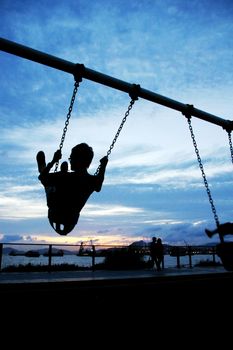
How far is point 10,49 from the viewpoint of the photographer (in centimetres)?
568

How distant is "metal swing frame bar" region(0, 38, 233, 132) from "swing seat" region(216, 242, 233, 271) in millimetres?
3057

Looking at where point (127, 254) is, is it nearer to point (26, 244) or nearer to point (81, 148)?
point (26, 244)

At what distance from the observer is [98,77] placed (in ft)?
21.8

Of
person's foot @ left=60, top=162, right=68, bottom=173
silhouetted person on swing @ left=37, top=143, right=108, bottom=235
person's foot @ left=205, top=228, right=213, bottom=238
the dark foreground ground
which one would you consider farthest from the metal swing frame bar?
the dark foreground ground

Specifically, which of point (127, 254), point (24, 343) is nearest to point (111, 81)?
point (24, 343)

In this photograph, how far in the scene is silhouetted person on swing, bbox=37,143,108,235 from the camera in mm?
5859

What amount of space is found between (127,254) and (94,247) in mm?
3439

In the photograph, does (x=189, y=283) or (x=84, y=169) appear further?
(x=189, y=283)

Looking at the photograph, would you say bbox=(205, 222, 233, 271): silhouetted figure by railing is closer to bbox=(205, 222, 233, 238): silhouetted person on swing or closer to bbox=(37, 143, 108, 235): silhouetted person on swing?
bbox=(205, 222, 233, 238): silhouetted person on swing

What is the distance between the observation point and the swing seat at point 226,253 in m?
6.02

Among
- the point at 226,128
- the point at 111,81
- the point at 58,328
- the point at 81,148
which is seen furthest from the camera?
the point at 226,128

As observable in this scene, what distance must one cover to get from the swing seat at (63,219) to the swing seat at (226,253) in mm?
2473

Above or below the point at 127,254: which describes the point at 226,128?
above

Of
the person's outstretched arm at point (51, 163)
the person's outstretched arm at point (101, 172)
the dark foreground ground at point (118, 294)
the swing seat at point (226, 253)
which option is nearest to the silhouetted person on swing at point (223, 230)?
the swing seat at point (226, 253)
